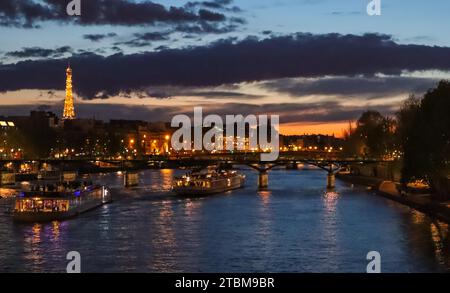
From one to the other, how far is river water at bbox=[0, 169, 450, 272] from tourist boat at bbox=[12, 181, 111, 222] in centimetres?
52

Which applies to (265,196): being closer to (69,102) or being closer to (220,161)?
(220,161)

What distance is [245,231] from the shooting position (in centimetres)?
2195

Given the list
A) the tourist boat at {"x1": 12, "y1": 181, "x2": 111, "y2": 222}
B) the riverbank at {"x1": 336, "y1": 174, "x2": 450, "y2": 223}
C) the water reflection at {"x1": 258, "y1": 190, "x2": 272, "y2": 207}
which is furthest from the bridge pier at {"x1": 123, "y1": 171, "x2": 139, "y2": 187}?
the tourist boat at {"x1": 12, "y1": 181, "x2": 111, "y2": 222}

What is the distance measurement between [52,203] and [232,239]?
7545 millimetres

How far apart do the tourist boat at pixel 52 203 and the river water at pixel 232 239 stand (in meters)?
0.52

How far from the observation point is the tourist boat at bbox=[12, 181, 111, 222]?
24.8 m

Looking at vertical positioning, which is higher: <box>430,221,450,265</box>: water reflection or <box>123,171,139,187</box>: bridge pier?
<box>430,221,450,265</box>: water reflection

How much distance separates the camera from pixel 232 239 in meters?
20.3

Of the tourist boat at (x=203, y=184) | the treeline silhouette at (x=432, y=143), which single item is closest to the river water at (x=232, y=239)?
the treeline silhouette at (x=432, y=143)

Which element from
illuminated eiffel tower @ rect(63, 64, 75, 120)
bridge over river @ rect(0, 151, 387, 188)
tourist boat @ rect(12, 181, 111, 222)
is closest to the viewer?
tourist boat @ rect(12, 181, 111, 222)

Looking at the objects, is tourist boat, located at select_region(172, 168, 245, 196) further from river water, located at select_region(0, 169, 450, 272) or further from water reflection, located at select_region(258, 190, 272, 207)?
river water, located at select_region(0, 169, 450, 272)

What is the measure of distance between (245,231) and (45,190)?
7.91m
